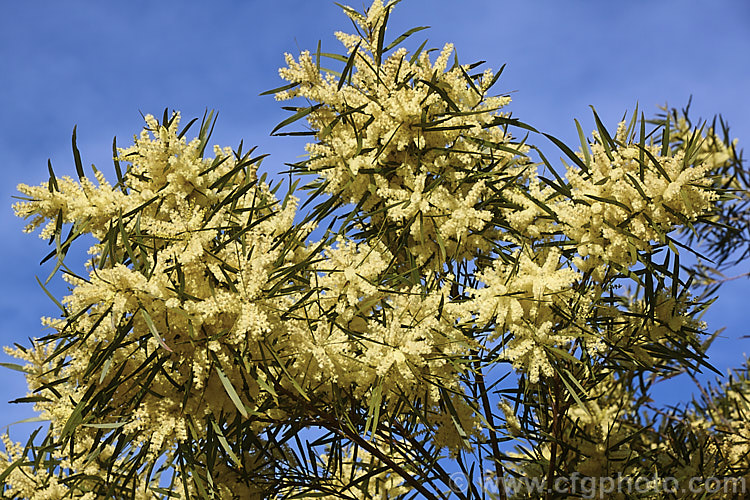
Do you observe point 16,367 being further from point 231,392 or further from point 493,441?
point 493,441

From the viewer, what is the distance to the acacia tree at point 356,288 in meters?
2.23

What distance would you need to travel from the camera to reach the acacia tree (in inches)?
87.8

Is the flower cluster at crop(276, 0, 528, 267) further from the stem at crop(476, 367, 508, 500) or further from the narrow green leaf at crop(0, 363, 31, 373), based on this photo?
the narrow green leaf at crop(0, 363, 31, 373)

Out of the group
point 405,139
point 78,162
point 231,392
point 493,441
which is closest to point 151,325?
point 231,392

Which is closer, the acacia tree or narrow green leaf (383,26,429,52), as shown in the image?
the acacia tree

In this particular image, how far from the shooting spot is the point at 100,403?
7.39ft

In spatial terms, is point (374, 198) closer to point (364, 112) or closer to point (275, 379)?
point (364, 112)

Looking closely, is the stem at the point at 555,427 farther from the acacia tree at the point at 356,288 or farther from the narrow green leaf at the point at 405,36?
the narrow green leaf at the point at 405,36

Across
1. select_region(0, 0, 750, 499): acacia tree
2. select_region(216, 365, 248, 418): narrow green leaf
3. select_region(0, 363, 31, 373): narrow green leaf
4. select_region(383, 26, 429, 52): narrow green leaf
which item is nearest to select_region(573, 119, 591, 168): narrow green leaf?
select_region(0, 0, 750, 499): acacia tree

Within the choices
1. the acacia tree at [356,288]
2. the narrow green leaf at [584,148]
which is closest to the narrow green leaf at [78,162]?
the acacia tree at [356,288]

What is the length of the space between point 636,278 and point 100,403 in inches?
70.8

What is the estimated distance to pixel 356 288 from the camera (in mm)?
2422

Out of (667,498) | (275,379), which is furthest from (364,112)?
(667,498)

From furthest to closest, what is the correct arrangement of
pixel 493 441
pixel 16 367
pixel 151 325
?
pixel 493 441
pixel 16 367
pixel 151 325
